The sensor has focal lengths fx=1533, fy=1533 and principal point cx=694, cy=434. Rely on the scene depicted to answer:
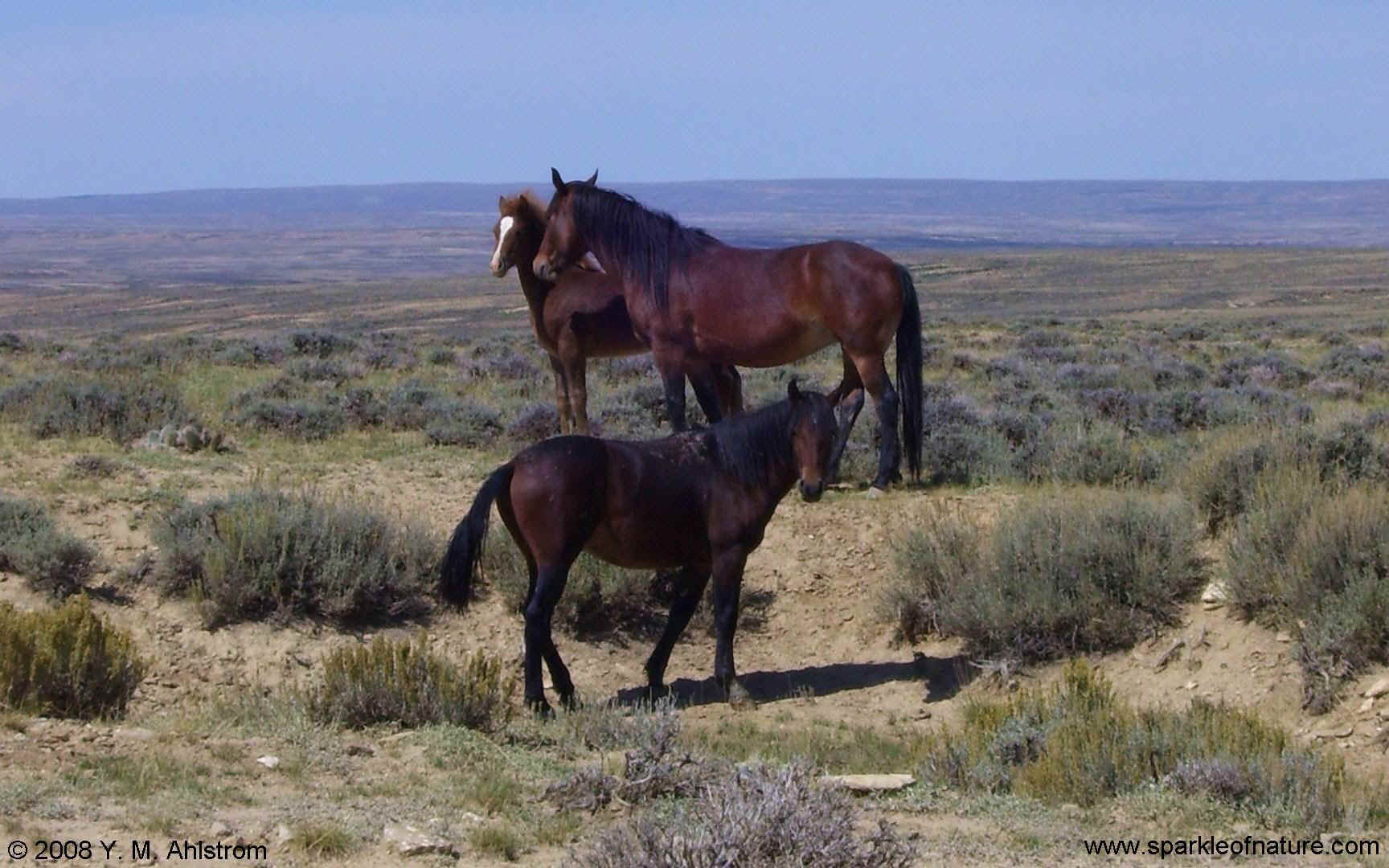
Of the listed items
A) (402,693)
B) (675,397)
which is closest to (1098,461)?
(675,397)

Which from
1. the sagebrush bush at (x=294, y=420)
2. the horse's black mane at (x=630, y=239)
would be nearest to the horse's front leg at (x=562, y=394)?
the horse's black mane at (x=630, y=239)

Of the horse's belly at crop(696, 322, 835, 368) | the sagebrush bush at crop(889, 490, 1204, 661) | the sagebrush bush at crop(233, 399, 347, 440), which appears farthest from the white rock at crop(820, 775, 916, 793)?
the sagebrush bush at crop(233, 399, 347, 440)

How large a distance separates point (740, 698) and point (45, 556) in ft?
14.5

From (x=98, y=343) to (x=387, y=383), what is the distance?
1104cm

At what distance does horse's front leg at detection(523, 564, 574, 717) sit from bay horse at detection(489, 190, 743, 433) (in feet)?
11.6

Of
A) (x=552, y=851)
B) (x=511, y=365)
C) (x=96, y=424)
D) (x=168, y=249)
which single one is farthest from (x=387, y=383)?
(x=168, y=249)

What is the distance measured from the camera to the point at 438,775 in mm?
6281

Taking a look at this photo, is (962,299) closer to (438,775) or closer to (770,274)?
(770,274)

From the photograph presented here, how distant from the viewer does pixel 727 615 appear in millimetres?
8773

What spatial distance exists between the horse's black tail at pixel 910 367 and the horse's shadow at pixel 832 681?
2.11m

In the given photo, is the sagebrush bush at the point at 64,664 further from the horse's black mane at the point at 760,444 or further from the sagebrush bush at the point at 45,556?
the horse's black mane at the point at 760,444

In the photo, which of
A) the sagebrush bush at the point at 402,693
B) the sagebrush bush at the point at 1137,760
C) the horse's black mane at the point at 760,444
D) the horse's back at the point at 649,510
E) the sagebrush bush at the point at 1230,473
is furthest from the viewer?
the sagebrush bush at the point at 1230,473

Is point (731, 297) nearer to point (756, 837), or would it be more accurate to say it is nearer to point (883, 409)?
point (883, 409)

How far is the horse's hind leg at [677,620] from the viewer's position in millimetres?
8883
